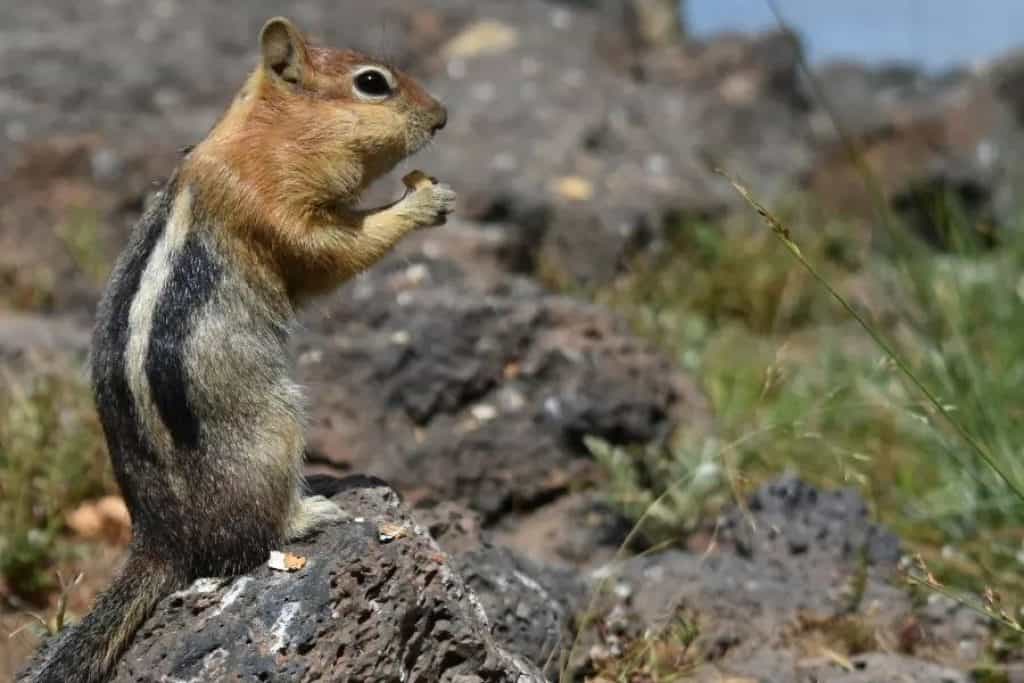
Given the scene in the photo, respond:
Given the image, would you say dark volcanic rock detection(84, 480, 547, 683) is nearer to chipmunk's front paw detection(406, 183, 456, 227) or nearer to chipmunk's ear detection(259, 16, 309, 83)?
chipmunk's front paw detection(406, 183, 456, 227)

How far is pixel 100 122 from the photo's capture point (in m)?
8.44

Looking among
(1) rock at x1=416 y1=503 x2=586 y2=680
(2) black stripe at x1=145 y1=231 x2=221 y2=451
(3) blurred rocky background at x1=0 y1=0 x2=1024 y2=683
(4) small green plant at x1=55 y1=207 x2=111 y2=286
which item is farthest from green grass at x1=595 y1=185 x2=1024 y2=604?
(4) small green plant at x1=55 y1=207 x2=111 y2=286

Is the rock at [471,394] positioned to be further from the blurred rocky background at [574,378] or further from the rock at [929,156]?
Answer: the rock at [929,156]

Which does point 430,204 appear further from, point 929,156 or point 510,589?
point 929,156

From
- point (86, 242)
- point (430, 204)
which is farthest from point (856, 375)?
point (86, 242)

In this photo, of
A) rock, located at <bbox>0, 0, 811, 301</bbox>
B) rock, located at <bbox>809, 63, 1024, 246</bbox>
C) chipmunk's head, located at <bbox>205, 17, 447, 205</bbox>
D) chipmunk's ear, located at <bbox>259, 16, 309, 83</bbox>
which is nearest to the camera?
chipmunk's head, located at <bbox>205, 17, 447, 205</bbox>

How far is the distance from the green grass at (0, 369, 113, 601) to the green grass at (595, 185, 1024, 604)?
6.47 ft

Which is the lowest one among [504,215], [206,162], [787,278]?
[787,278]

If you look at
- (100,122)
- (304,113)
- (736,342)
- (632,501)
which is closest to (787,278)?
(736,342)

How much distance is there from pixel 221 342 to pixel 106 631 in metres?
0.73

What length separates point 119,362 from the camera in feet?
11.0

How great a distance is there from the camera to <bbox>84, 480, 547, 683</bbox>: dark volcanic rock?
3.09 m

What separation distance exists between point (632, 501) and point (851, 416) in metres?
1.60

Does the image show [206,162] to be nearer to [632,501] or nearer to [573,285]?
[632,501]
